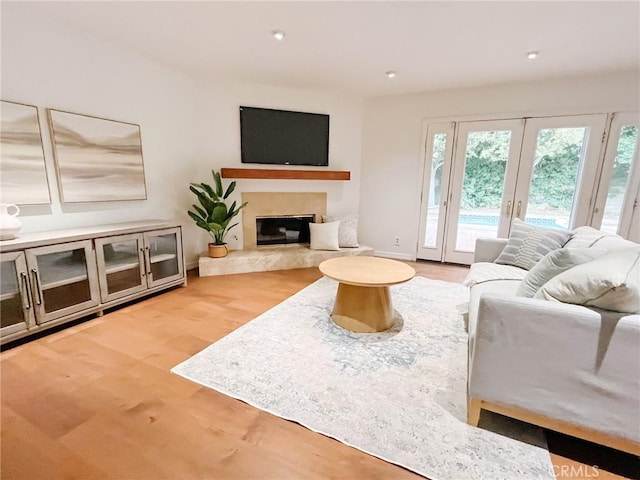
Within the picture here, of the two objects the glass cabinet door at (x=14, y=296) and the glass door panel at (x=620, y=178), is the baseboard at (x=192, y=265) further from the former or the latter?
the glass door panel at (x=620, y=178)

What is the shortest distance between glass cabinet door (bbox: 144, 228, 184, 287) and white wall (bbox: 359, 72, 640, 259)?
292 centimetres

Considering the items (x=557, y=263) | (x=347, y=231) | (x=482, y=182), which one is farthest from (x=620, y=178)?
(x=347, y=231)

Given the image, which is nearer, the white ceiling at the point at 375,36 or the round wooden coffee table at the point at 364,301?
the white ceiling at the point at 375,36

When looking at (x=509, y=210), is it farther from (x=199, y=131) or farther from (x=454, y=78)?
(x=199, y=131)

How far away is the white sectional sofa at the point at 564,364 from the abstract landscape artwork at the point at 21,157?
333 centimetres

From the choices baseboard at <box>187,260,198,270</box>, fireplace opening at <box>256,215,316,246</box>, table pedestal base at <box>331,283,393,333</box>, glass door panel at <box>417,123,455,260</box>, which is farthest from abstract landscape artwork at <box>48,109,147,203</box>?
glass door panel at <box>417,123,455,260</box>

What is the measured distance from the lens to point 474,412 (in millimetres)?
1470

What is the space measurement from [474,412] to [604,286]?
821mm

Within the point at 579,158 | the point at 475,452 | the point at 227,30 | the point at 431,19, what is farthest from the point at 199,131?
the point at 579,158

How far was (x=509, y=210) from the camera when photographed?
4.03 metres

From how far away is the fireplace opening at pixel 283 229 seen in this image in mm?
4500

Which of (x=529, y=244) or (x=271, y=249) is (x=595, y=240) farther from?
(x=271, y=249)

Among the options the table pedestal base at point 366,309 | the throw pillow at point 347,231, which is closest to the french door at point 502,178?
the throw pillow at point 347,231

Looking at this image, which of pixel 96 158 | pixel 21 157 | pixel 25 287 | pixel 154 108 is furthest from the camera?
pixel 154 108
